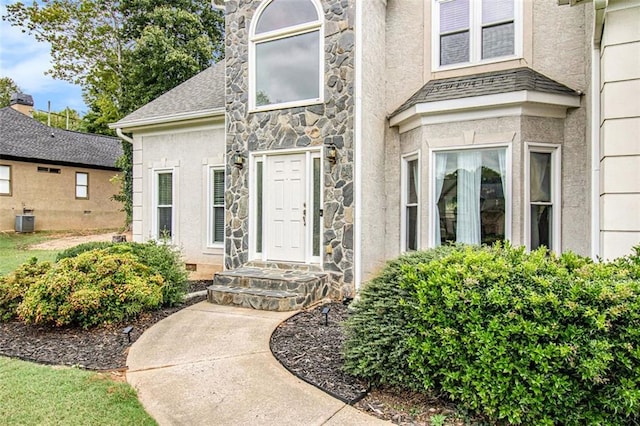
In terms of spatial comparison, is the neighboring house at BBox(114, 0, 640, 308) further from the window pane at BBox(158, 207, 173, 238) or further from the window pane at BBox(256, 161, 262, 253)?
the window pane at BBox(158, 207, 173, 238)

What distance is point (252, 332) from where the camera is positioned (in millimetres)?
5352

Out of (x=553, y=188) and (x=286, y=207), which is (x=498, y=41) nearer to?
(x=553, y=188)

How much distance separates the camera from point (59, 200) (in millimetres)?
20766

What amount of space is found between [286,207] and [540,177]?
4.44m

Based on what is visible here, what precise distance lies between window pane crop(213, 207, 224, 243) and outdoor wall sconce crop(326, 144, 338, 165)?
3360 millimetres

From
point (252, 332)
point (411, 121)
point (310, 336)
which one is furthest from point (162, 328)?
point (411, 121)

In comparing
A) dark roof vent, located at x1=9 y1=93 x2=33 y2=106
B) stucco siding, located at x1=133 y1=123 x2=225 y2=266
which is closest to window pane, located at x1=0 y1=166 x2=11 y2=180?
dark roof vent, located at x1=9 y1=93 x2=33 y2=106

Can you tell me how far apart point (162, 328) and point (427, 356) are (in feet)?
12.5

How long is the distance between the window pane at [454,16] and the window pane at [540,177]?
8.83 ft

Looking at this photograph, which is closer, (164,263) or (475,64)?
(164,263)

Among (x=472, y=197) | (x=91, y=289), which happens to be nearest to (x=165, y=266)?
(x=91, y=289)

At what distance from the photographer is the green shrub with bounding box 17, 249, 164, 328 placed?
17.9 ft

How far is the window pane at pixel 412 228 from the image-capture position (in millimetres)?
7609

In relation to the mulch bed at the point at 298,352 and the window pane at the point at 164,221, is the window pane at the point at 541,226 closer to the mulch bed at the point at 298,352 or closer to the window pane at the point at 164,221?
the mulch bed at the point at 298,352
